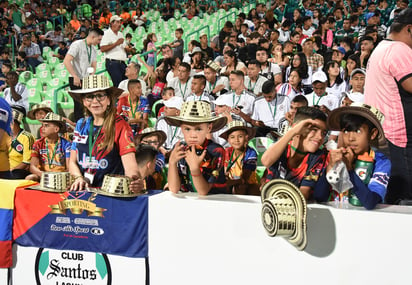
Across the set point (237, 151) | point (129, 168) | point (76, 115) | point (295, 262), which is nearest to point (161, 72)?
point (76, 115)

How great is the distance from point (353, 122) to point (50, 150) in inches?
151

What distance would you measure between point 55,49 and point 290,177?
45.0ft

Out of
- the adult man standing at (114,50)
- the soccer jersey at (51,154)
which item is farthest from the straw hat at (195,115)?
the adult man standing at (114,50)

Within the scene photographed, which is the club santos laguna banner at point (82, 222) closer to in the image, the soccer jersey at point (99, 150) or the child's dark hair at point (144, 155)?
the soccer jersey at point (99, 150)

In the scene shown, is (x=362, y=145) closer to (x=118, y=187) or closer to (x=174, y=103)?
(x=118, y=187)

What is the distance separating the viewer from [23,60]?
1470 centimetres

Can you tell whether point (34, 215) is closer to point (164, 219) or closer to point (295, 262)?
point (164, 219)

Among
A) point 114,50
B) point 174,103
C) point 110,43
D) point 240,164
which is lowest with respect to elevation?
point 240,164

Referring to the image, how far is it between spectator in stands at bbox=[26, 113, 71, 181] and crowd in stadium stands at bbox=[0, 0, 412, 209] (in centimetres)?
1

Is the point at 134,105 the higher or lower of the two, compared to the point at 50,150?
→ higher

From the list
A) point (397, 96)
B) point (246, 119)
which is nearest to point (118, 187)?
point (397, 96)

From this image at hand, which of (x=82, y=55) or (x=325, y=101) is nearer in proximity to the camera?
(x=325, y=101)

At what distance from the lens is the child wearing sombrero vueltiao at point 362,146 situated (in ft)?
9.86

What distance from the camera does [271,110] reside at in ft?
23.6
